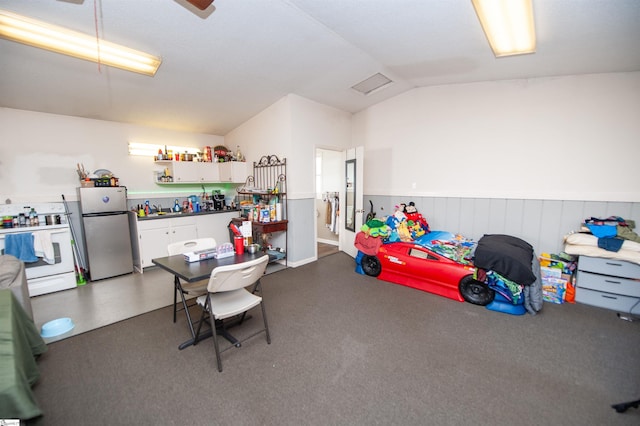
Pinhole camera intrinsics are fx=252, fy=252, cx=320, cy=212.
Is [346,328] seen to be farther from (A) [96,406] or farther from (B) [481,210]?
(B) [481,210]

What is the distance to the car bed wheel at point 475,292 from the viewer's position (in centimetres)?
299

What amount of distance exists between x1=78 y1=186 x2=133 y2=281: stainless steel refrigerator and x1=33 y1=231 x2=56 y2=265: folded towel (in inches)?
16.7

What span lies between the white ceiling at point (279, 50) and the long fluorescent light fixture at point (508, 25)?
87 millimetres

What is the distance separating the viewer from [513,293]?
283cm

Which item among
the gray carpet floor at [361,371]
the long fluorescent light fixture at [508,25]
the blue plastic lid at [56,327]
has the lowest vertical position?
the gray carpet floor at [361,371]

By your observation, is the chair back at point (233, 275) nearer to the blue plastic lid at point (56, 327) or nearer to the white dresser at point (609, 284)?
the blue plastic lid at point (56, 327)

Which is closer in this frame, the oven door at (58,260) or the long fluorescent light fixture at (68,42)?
the long fluorescent light fixture at (68,42)

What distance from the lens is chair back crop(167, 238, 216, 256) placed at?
270cm

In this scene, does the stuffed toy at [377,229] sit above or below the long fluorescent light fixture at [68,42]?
below

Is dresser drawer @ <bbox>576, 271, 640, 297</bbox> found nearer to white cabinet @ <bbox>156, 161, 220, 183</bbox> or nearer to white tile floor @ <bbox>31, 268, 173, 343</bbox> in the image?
white tile floor @ <bbox>31, 268, 173, 343</bbox>

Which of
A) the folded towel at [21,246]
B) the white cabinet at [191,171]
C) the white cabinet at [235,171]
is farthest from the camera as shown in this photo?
the white cabinet at [235,171]

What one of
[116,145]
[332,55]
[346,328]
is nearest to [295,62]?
[332,55]

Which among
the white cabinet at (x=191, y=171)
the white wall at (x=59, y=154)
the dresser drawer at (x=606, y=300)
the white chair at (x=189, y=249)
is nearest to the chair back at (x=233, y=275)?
the white chair at (x=189, y=249)

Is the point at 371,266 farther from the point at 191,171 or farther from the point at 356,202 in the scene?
the point at 191,171
